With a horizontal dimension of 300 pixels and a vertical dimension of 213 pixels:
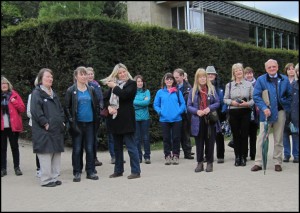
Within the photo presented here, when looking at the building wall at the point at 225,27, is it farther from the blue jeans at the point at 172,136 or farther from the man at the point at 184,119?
the blue jeans at the point at 172,136

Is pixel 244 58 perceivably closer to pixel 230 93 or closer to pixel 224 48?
pixel 224 48

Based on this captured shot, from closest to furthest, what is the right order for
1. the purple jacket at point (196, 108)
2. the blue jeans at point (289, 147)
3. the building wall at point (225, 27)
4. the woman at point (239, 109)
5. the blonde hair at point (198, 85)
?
the purple jacket at point (196, 108) → the blonde hair at point (198, 85) → the woman at point (239, 109) → the blue jeans at point (289, 147) → the building wall at point (225, 27)

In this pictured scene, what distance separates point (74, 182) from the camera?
22.8ft

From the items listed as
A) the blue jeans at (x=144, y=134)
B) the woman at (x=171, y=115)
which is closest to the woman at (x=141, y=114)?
the blue jeans at (x=144, y=134)

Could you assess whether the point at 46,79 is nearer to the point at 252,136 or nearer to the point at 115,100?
the point at 115,100

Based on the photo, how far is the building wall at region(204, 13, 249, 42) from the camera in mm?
24906

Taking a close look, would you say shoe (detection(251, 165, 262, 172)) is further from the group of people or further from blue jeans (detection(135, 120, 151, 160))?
blue jeans (detection(135, 120, 151, 160))

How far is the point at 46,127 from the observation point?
6.65m

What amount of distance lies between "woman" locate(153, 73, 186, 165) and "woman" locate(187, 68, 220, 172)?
78 cm

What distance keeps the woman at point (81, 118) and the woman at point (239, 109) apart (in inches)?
108

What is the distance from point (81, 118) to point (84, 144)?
0.50 m

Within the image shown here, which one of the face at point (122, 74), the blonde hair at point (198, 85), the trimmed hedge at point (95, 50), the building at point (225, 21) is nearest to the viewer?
the face at point (122, 74)

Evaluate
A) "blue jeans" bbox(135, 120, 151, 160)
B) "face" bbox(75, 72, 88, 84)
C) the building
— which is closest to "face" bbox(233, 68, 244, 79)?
"blue jeans" bbox(135, 120, 151, 160)

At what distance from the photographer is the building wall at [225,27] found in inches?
981
